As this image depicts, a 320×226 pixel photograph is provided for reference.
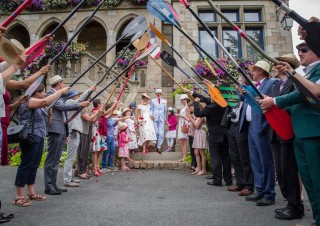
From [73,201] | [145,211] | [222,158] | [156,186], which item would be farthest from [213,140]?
[73,201]

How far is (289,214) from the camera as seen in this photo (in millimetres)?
3213

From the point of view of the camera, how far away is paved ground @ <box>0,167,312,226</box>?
3105mm

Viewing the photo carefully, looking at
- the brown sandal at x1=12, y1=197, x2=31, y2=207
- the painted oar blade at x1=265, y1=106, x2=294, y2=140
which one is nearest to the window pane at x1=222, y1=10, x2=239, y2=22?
the painted oar blade at x1=265, y1=106, x2=294, y2=140

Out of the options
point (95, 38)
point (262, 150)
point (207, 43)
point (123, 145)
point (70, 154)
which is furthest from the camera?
point (95, 38)

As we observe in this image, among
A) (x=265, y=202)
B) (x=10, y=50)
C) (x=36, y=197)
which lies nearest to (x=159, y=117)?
(x=36, y=197)

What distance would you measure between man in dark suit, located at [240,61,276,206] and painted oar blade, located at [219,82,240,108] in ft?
3.54

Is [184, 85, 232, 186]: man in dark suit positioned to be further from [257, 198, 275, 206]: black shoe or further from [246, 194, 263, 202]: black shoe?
[257, 198, 275, 206]: black shoe

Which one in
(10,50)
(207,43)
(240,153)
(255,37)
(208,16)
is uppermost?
(208,16)

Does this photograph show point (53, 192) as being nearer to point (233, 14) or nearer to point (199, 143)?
point (199, 143)

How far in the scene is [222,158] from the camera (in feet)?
18.6

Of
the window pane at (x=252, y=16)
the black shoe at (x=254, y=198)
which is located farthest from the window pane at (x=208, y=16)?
the black shoe at (x=254, y=198)

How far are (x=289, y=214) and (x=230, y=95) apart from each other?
9.06 ft

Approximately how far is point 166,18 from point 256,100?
185 centimetres

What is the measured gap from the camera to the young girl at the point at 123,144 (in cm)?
762
